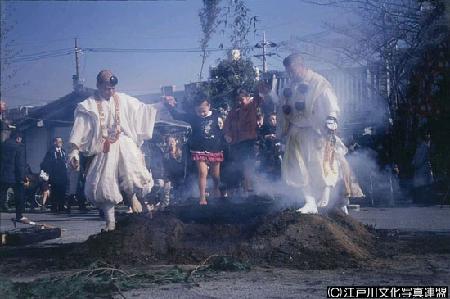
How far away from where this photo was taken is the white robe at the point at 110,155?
587cm

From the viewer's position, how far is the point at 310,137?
20.0 feet

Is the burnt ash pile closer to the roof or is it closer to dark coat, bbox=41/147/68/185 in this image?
dark coat, bbox=41/147/68/185

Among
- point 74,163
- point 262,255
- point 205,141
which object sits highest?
point 205,141

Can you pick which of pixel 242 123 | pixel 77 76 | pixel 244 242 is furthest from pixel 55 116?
pixel 244 242

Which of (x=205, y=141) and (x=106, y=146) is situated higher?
(x=205, y=141)

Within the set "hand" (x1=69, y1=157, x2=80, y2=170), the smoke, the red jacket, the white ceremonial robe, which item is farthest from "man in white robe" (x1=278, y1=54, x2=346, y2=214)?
"hand" (x1=69, y1=157, x2=80, y2=170)

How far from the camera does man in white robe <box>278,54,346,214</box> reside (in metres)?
5.97

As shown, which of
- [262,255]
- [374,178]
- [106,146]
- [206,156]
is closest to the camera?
[262,255]

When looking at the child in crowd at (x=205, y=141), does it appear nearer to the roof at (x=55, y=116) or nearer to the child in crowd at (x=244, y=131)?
the child in crowd at (x=244, y=131)

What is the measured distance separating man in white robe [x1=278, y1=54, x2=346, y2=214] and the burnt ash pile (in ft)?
2.52

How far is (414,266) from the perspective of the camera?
4.16m

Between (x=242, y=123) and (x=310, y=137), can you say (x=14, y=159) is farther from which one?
(x=310, y=137)

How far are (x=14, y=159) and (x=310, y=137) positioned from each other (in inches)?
254

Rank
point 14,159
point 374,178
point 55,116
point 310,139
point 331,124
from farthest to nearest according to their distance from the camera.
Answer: point 55,116, point 14,159, point 374,178, point 310,139, point 331,124
